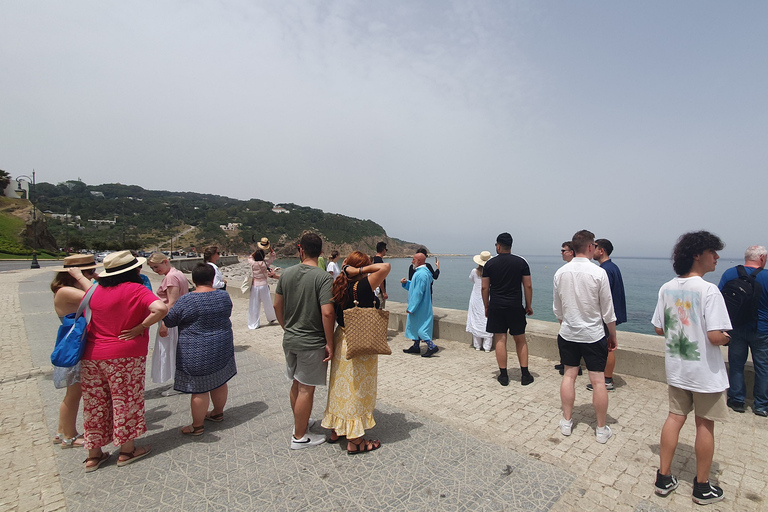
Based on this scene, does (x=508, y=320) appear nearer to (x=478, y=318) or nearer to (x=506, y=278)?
(x=506, y=278)

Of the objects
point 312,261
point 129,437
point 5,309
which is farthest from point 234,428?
point 5,309

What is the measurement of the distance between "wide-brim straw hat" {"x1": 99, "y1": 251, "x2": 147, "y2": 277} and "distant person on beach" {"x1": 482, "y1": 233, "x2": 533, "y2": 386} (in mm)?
3978

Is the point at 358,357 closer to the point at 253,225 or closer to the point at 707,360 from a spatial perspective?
the point at 707,360

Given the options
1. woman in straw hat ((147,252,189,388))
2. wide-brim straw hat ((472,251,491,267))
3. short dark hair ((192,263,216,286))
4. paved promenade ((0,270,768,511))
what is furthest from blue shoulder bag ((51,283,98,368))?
wide-brim straw hat ((472,251,491,267))

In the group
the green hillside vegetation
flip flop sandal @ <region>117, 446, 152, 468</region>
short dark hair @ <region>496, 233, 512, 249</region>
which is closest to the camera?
flip flop sandal @ <region>117, 446, 152, 468</region>

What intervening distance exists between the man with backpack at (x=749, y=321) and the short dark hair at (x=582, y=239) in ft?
5.38

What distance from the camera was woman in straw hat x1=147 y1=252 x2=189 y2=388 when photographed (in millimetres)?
4395

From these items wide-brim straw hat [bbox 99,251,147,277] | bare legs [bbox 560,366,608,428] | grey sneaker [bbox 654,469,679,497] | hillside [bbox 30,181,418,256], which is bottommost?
hillside [bbox 30,181,418,256]

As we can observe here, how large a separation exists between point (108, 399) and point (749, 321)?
6280 millimetres

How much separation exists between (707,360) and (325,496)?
286 cm

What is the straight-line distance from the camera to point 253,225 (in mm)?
105062

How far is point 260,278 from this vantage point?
8.43 m

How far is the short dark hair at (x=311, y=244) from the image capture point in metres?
3.32

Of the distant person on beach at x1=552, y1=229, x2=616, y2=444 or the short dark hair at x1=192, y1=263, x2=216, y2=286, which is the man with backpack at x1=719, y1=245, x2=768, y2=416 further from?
the short dark hair at x1=192, y1=263, x2=216, y2=286
